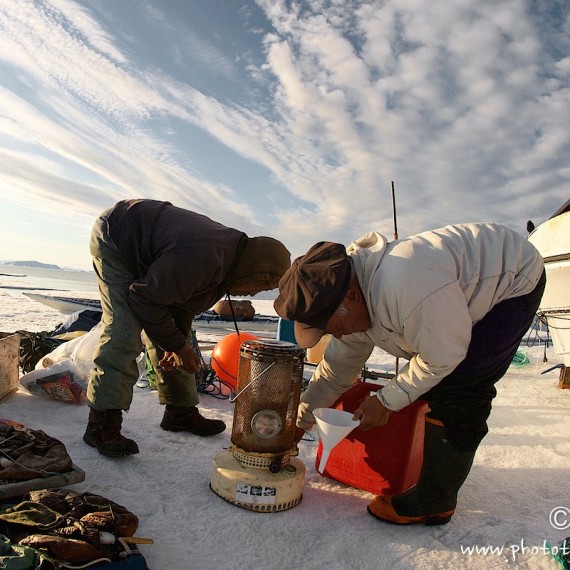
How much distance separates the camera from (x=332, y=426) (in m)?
1.94

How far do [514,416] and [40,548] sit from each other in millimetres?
3964

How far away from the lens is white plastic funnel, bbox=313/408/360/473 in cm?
195

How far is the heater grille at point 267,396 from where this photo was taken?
7.20ft

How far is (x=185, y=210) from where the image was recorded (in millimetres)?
2674

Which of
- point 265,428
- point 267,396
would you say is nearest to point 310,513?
point 265,428

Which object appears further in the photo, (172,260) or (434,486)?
(172,260)

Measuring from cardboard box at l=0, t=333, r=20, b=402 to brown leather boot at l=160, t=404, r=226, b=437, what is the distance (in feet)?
4.18

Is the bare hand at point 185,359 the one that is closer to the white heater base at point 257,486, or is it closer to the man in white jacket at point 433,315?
the white heater base at point 257,486

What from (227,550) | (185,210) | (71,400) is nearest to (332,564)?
(227,550)

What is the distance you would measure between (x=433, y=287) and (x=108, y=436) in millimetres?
1956

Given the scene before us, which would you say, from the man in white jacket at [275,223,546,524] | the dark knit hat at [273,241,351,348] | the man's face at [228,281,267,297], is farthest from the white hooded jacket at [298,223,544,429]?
the man's face at [228,281,267,297]

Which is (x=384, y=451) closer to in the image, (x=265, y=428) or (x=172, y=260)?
(x=265, y=428)

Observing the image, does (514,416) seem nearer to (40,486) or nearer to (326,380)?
(326,380)

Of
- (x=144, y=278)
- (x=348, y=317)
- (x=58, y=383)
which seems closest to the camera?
(x=348, y=317)
